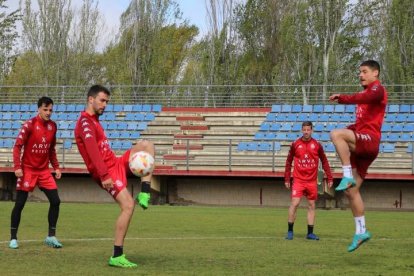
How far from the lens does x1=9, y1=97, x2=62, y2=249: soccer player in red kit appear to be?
38.1ft

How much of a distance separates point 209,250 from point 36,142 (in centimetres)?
321

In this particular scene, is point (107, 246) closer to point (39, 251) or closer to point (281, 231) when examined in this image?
point (39, 251)

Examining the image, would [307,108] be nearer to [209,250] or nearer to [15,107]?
[15,107]

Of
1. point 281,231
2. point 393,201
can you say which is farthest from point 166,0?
point 281,231

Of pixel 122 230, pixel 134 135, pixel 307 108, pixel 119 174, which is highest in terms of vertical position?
pixel 307 108

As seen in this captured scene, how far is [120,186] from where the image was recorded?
9.19 m

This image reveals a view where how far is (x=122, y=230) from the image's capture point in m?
8.99

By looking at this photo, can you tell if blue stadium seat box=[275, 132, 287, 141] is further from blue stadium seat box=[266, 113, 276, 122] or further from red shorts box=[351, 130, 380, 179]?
red shorts box=[351, 130, 380, 179]

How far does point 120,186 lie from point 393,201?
67.7 feet

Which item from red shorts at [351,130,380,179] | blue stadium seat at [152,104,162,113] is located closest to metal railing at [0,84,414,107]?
blue stadium seat at [152,104,162,113]

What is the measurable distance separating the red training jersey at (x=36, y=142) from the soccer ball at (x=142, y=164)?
10.5 feet

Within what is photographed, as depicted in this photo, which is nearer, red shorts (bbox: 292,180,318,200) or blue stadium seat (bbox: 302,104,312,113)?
red shorts (bbox: 292,180,318,200)

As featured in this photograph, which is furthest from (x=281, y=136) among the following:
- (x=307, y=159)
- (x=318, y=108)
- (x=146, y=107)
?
(x=307, y=159)

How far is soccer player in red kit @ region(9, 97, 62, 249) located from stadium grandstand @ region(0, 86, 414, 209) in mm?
15396
